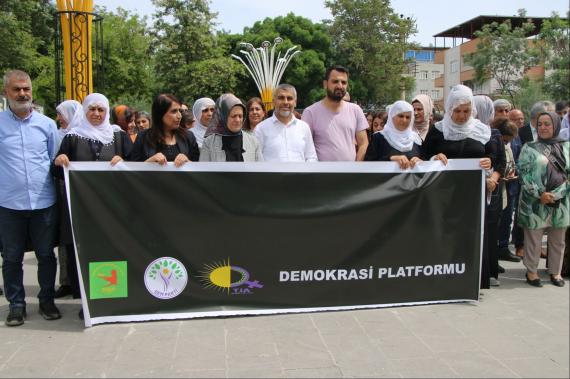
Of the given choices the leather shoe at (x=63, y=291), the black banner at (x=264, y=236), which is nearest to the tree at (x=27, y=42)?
the leather shoe at (x=63, y=291)

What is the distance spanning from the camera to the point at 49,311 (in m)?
4.76

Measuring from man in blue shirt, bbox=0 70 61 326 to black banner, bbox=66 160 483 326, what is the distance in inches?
15.6

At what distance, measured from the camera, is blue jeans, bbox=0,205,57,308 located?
4551mm

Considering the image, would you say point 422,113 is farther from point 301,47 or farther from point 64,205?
point 301,47

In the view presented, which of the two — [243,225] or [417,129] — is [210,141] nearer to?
[243,225]

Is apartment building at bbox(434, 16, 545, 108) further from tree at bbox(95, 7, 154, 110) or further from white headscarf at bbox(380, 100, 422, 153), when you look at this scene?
white headscarf at bbox(380, 100, 422, 153)

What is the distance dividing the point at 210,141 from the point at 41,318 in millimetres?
2041

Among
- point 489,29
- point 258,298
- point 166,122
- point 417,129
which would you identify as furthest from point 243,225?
point 489,29

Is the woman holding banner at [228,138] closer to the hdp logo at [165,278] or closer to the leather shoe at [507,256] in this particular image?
the hdp logo at [165,278]

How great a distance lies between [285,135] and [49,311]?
97.7 inches

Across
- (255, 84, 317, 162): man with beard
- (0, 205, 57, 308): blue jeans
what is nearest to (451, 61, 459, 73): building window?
(255, 84, 317, 162): man with beard

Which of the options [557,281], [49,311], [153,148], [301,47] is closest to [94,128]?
[153,148]

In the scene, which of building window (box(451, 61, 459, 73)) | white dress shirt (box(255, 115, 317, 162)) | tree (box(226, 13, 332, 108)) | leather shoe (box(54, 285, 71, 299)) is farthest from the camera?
building window (box(451, 61, 459, 73))

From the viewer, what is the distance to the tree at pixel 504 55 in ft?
110
